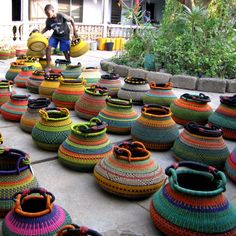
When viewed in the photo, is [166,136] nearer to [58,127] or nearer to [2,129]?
[58,127]

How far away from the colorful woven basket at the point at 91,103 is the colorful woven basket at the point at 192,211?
227cm

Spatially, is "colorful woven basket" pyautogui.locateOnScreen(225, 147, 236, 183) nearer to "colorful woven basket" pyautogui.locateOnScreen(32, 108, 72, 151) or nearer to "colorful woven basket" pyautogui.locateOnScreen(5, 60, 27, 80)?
"colorful woven basket" pyautogui.locateOnScreen(32, 108, 72, 151)

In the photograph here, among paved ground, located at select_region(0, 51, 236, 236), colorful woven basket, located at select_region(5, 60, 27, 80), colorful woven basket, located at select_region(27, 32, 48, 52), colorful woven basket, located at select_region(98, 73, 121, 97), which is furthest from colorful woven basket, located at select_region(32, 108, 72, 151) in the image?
colorful woven basket, located at select_region(27, 32, 48, 52)

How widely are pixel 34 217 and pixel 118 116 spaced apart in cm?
217

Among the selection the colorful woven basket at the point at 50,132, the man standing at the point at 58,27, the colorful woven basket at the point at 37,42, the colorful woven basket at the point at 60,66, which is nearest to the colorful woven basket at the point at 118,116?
the colorful woven basket at the point at 50,132

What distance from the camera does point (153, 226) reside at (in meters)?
2.47

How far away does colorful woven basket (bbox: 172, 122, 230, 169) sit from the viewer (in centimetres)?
333

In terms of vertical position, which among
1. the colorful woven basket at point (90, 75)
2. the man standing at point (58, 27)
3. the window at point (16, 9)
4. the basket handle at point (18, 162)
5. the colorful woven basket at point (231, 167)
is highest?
the window at point (16, 9)

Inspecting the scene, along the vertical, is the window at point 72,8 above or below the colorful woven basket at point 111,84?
above

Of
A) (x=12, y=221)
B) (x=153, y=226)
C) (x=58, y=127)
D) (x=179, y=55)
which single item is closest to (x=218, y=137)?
(x=153, y=226)

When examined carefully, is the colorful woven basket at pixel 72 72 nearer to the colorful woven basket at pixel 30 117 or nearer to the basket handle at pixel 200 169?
the colorful woven basket at pixel 30 117

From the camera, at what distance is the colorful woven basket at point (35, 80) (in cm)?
579

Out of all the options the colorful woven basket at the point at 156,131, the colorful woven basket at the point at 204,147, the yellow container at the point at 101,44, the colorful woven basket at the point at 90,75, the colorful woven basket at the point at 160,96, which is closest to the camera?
the colorful woven basket at the point at 204,147

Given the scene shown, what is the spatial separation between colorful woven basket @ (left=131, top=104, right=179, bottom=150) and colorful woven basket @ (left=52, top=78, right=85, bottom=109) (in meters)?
1.45
